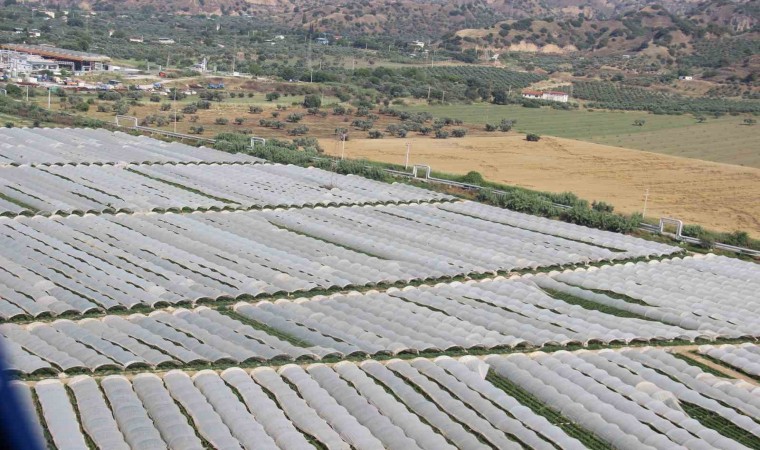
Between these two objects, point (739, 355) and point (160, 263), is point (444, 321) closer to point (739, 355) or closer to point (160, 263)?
point (739, 355)

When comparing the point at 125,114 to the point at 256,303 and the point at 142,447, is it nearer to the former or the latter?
the point at 256,303

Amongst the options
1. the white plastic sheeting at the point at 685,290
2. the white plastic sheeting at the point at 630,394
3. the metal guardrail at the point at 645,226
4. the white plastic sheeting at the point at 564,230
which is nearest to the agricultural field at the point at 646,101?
the metal guardrail at the point at 645,226

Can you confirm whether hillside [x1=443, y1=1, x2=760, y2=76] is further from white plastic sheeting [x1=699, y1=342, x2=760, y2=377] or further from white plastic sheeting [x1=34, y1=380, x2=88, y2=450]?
white plastic sheeting [x1=34, y1=380, x2=88, y2=450]

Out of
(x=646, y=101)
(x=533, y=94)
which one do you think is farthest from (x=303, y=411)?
(x=646, y=101)

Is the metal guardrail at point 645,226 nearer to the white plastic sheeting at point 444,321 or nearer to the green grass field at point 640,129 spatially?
the white plastic sheeting at point 444,321

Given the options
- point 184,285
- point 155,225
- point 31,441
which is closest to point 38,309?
point 184,285

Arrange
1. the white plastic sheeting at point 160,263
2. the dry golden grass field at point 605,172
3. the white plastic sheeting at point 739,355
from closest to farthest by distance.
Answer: the white plastic sheeting at point 739,355, the white plastic sheeting at point 160,263, the dry golden grass field at point 605,172
